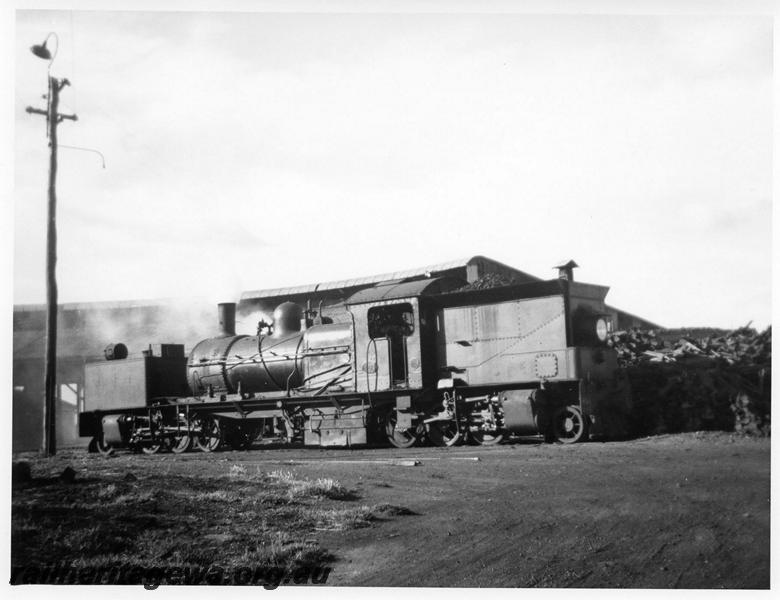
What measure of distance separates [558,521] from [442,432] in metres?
5.06

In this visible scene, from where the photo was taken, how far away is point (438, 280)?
13922 millimetres

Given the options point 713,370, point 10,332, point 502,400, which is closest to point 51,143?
point 10,332

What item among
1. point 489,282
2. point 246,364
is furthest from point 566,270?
point 246,364

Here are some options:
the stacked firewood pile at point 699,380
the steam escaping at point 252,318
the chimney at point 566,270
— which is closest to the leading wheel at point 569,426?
→ the stacked firewood pile at point 699,380

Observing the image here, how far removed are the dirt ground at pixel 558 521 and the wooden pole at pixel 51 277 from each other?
3.93 metres

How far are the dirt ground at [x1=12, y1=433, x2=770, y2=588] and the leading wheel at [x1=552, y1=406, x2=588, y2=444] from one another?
4.77 ft

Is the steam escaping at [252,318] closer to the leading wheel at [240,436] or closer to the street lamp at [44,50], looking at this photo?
the leading wheel at [240,436]

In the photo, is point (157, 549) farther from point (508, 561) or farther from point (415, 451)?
point (415, 451)

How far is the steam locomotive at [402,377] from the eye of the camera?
40.8ft

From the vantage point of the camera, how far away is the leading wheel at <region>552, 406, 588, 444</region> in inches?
481

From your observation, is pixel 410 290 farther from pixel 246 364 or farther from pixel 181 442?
pixel 181 442

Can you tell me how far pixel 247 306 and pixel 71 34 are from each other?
16.7 m

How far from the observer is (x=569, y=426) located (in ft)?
40.8

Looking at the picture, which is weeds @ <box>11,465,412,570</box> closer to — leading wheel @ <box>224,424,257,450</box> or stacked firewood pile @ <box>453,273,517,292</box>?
stacked firewood pile @ <box>453,273,517,292</box>
